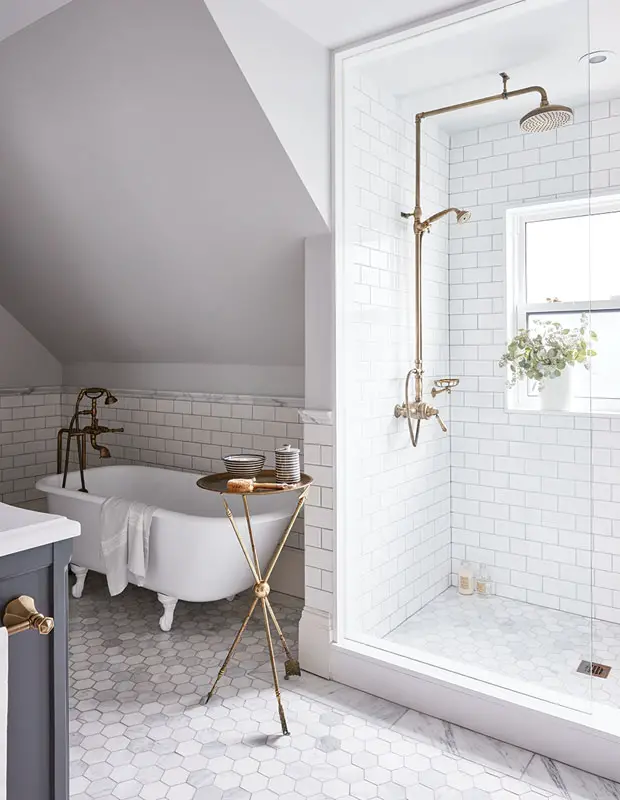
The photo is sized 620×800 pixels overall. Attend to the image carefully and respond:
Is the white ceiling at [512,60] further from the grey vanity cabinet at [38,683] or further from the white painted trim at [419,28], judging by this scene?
the grey vanity cabinet at [38,683]

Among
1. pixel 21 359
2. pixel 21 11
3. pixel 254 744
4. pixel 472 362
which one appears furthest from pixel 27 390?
pixel 254 744

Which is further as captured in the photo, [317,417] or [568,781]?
[317,417]

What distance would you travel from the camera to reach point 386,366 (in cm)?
324

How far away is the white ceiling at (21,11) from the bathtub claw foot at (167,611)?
8.57 ft

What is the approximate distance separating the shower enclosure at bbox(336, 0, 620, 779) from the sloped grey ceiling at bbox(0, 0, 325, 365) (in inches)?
18.9

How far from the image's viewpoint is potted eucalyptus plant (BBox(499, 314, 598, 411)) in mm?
3477

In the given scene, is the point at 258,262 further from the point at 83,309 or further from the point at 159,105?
the point at 83,309

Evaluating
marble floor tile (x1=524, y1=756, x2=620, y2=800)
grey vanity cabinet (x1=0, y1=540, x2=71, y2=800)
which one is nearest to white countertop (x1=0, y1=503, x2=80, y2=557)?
grey vanity cabinet (x1=0, y1=540, x2=71, y2=800)

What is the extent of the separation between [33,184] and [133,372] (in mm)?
1535

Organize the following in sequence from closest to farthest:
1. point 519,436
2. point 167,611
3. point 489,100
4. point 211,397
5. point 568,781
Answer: point 568,781, point 489,100, point 167,611, point 519,436, point 211,397

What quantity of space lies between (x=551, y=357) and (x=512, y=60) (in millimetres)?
1457

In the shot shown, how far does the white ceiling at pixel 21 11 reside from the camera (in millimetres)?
2504

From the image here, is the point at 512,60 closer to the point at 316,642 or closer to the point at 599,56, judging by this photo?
the point at 599,56

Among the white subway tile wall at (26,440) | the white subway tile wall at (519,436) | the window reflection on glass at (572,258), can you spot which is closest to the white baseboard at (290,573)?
the white subway tile wall at (519,436)
